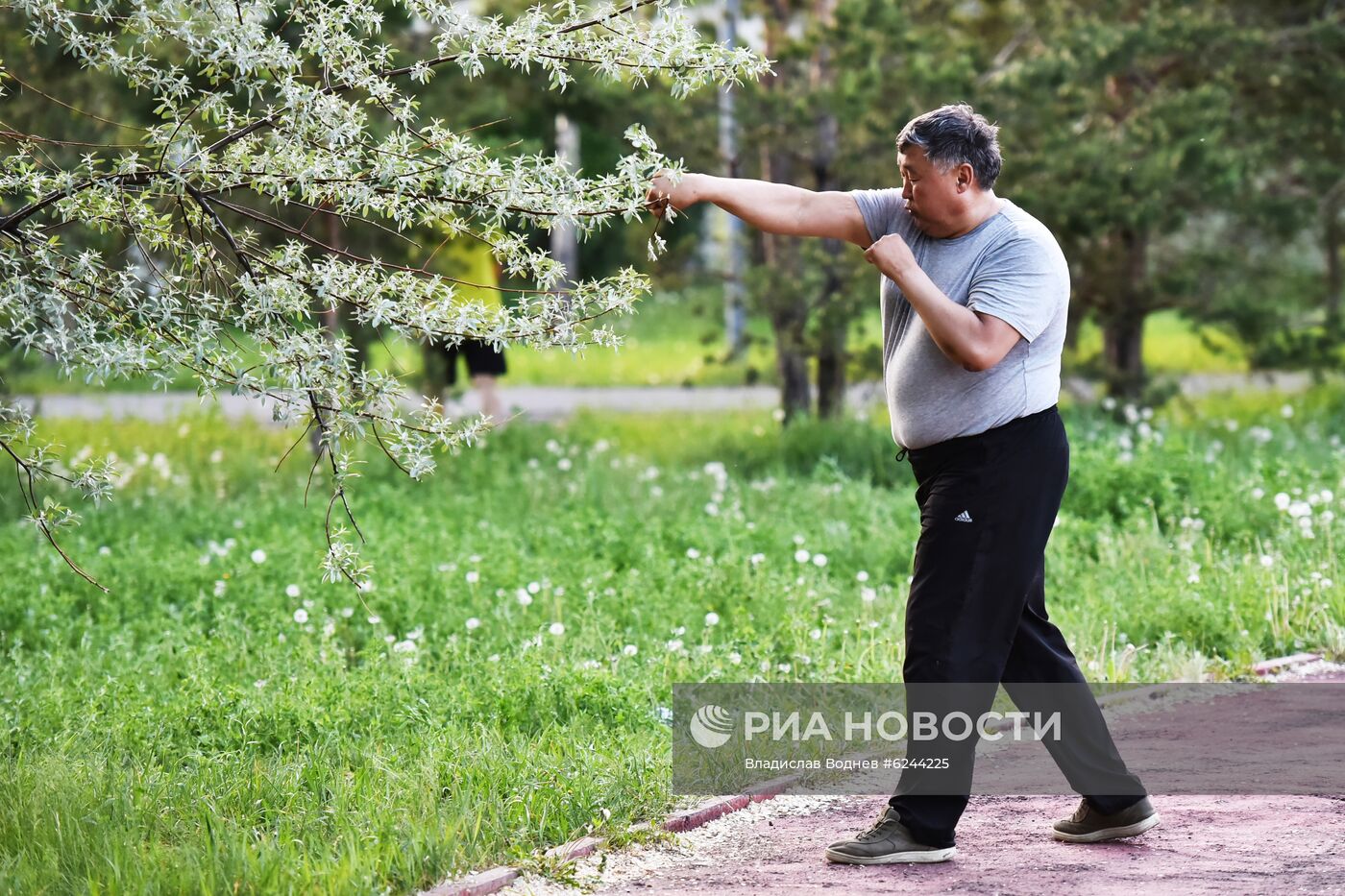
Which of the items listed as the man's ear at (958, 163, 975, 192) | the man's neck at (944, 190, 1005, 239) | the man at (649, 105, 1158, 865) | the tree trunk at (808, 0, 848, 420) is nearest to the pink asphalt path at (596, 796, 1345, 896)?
the man at (649, 105, 1158, 865)

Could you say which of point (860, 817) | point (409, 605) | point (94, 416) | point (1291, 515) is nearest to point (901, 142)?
point (860, 817)

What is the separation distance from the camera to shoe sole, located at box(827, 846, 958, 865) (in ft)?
13.7

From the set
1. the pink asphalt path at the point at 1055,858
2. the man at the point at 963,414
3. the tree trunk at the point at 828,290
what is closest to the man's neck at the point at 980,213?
the man at the point at 963,414

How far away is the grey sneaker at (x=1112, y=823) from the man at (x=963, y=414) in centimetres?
42

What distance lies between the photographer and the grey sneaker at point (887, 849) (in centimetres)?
418

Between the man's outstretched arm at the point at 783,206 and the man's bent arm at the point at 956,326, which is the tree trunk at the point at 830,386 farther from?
the man's bent arm at the point at 956,326

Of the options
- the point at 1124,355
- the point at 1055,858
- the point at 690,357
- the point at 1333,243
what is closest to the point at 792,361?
the point at 1124,355

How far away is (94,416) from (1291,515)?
1303cm

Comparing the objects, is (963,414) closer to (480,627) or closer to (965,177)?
(965,177)

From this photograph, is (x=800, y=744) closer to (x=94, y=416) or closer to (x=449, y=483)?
(x=449, y=483)

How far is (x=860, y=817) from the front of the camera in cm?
473

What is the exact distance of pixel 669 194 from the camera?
4246 millimetres

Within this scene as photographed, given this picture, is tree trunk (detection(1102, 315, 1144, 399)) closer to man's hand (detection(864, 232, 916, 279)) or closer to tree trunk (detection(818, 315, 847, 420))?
tree trunk (detection(818, 315, 847, 420))

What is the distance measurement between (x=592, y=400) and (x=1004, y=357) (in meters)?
15.9
